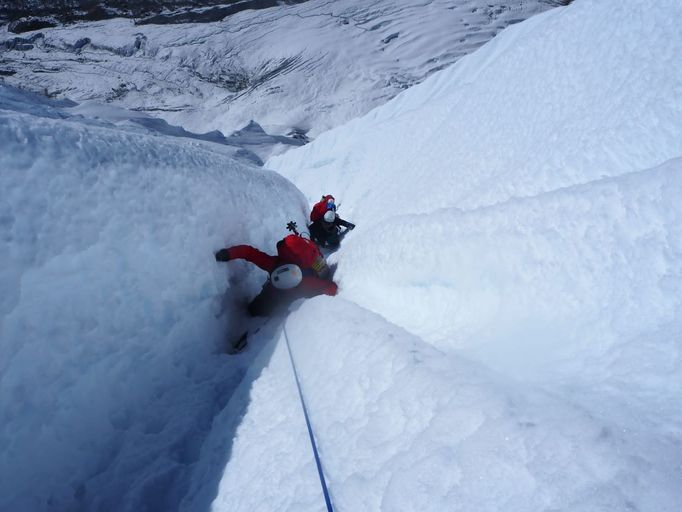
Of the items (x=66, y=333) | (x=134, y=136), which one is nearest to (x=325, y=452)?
(x=66, y=333)

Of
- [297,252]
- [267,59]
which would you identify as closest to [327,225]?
[297,252]

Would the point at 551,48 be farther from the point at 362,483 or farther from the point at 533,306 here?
the point at 362,483

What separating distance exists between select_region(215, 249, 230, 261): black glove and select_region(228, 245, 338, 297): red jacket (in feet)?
0.14

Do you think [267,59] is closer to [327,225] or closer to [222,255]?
[327,225]

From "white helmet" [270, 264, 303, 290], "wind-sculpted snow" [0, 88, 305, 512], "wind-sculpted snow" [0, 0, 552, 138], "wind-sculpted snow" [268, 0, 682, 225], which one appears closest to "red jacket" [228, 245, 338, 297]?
"white helmet" [270, 264, 303, 290]

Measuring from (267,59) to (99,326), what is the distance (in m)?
35.2

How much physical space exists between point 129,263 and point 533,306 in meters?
1.86

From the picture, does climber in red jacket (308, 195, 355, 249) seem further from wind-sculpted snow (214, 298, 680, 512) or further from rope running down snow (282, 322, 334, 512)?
wind-sculpted snow (214, 298, 680, 512)

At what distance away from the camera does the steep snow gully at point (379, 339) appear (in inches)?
34.9

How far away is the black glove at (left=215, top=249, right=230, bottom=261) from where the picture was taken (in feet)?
8.67

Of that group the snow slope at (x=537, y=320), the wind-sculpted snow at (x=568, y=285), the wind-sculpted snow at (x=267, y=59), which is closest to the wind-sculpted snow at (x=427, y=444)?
the snow slope at (x=537, y=320)

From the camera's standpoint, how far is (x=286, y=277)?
286cm

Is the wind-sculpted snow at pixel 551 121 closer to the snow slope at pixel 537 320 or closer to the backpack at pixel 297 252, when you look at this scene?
the snow slope at pixel 537 320

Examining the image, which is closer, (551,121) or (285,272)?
(285,272)
